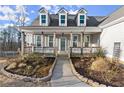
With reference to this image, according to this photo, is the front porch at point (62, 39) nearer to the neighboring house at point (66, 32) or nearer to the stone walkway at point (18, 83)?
the neighboring house at point (66, 32)

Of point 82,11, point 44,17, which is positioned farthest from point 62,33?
point 82,11

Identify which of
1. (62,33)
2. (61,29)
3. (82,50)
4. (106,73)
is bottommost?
(106,73)

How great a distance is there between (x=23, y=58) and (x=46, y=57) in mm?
3046

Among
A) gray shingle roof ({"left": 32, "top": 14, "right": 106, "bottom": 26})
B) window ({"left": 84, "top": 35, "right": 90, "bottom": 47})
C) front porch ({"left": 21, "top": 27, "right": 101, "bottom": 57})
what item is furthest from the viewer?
window ({"left": 84, "top": 35, "right": 90, "bottom": 47})

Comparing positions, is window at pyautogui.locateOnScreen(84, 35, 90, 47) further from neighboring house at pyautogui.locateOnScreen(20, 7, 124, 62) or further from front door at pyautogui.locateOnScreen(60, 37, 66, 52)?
front door at pyautogui.locateOnScreen(60, 37, 66, 52)

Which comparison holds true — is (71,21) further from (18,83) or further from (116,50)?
(18,83)

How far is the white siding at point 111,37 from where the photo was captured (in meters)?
14.4

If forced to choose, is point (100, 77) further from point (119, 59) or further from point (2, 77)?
point (2, 77)

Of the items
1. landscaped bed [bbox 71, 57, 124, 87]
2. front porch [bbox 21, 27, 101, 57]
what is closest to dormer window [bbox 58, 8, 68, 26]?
front porch [bbox 21, 27, 101, 57]

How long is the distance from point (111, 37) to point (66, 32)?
215 inches

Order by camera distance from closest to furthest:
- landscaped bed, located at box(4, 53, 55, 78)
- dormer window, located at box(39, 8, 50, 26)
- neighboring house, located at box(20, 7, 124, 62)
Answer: landscaped bed, located at box(4, 53, 55, 78), neighboring house, located at box(20, 7, 124, 62), dormer window, located at box(39, 8, 50, 26)

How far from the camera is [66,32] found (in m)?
20.3

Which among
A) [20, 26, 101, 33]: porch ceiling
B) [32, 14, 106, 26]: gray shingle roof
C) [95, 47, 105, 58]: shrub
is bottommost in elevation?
[95, 47, 105, 58]: shrub

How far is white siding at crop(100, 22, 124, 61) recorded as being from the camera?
1442cm
